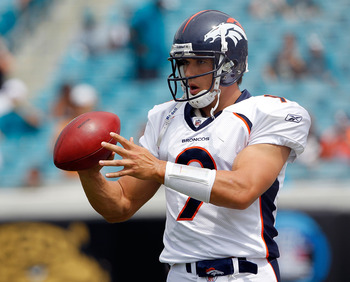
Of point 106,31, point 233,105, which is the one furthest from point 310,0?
point 233,105

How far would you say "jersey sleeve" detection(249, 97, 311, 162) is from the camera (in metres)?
2.37

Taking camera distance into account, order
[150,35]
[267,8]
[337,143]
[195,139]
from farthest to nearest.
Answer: [267,8]
[150,35]
[337,143]
[195,139]

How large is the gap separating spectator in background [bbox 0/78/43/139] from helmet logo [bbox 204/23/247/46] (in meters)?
5.09

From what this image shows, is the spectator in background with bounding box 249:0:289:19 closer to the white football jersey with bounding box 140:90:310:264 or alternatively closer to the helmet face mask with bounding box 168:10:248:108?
the helmet face mask with bounding box 168:10:248:108

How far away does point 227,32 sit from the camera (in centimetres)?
252

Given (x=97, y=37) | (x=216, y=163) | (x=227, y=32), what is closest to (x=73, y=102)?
(x=97, y=37)

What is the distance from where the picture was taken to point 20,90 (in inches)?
294

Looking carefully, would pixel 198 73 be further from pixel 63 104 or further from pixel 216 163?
pixel 63 104

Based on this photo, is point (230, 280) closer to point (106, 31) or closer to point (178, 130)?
point (178, 130)

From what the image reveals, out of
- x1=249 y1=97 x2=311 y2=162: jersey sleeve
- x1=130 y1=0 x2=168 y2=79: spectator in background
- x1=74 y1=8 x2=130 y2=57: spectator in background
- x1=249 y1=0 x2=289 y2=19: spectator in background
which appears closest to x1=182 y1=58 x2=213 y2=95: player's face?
x1=249 y1=97 x2=311 y2=162: jersey sleeve

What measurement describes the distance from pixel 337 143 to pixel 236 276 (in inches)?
177

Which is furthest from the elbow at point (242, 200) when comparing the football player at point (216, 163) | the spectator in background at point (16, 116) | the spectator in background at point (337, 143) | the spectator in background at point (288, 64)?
the spectator in background at point (16, 116)

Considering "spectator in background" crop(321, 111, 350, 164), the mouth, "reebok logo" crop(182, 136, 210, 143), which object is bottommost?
"spectator in background" crop(321, 111, 350, 164)

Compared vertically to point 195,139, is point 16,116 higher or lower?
lower
